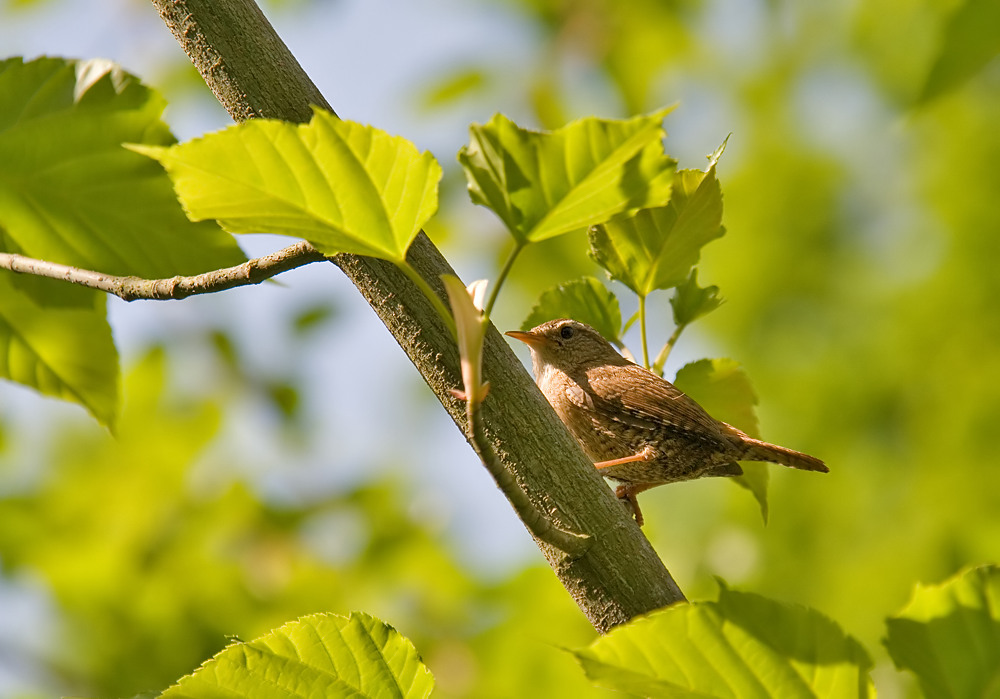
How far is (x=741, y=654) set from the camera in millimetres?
1063

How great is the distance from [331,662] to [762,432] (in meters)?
7.79

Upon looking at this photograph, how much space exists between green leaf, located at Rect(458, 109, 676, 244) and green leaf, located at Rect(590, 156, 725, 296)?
426 mm

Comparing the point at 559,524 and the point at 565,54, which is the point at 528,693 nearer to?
the point at 559,524

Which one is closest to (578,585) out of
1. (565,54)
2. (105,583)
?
(105,583)

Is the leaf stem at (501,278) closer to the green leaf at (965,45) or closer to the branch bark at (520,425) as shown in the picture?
the branch bark at (520,425)

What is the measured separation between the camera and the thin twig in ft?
4.53

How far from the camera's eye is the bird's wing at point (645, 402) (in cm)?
253

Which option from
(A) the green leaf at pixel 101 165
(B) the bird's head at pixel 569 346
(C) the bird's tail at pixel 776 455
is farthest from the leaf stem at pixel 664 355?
(B) the bird's head at pixel 569 346

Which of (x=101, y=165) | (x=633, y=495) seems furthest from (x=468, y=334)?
(x=633, y=495)

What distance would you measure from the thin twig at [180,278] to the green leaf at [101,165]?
0.14 m

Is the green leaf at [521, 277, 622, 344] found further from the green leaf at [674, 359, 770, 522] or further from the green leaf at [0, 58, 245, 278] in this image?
the green leaf at [0, 58, 245, 278]

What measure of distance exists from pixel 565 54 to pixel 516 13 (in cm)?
41

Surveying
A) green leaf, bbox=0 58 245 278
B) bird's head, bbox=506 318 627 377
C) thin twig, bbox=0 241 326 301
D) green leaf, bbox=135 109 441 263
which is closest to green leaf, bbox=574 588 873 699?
green leaf, bbox=135 109 441 263

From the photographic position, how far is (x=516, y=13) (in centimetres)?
468
